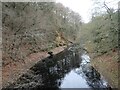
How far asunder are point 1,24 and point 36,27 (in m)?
10.1

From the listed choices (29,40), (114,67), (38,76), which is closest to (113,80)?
(114,67)

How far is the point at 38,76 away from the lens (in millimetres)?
21828

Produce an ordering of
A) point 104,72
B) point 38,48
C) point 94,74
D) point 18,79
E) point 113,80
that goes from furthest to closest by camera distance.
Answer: point 38,48 → point 94,74 → point 104,72 → point 18,79 → point 113,80

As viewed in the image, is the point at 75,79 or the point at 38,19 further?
the point at 38,19

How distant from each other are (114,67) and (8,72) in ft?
32.4

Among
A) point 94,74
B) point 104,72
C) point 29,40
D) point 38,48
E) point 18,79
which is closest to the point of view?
→ point 18,79

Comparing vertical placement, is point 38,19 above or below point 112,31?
above

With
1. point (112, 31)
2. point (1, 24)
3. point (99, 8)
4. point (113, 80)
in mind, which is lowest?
point (113, 80)

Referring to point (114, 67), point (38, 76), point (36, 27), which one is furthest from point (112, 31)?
point (36, 27)

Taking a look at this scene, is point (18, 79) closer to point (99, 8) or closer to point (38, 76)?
point (38, 76)

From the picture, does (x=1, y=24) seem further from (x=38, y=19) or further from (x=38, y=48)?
(x=38, y=48)

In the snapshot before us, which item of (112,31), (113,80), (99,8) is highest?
(99,8)

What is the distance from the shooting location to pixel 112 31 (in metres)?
20.8

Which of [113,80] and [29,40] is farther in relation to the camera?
[29,40]
